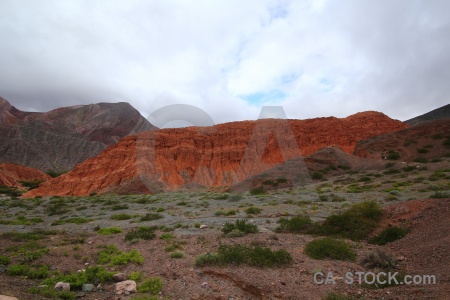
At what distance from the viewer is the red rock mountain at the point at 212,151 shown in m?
63.5

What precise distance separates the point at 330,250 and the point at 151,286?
4.71 meters

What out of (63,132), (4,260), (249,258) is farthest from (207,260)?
(63,132)

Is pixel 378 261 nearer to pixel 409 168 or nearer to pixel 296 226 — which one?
pixel 296 226

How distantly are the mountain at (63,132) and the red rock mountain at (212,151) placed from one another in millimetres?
36207

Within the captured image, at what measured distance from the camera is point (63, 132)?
132m

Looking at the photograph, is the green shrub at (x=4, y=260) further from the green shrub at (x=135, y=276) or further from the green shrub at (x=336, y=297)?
the green shrub at (x=336, y=297)

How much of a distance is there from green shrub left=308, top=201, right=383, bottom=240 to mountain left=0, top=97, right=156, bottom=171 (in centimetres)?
9895

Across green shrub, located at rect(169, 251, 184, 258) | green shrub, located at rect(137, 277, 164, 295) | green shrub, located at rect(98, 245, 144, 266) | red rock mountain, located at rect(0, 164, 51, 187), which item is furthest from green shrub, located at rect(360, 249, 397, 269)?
red rock mountain, located at rect(0, 164, 51, 187)

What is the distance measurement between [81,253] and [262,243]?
542 centimetres

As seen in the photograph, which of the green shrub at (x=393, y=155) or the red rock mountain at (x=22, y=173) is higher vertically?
the red rock mountain at (x=22, y=173)

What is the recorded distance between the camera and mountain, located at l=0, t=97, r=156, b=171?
10962 centimetres

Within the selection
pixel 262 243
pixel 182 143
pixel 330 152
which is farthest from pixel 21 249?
pixel 182 143

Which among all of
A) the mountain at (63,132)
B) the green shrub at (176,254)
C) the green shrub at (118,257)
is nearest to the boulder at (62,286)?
the green shrub at (118,257)

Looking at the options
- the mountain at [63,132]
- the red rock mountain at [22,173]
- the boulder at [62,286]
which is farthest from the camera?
the mountain at [63,132]
